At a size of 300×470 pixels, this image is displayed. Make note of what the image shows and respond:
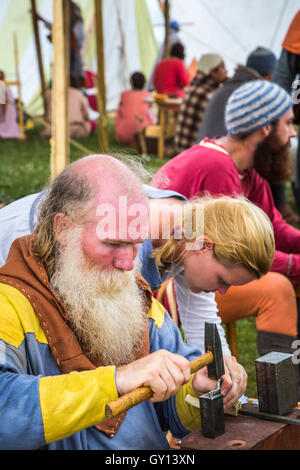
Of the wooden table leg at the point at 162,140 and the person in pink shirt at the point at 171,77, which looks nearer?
the wooden table leg at the point at 162,140

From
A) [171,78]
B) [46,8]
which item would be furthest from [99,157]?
[46,8]

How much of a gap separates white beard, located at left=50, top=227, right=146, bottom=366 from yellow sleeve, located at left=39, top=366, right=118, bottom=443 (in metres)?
0.28

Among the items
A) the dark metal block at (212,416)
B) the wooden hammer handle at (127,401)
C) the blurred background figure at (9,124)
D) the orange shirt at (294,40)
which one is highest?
the orange shirt at (294,40)

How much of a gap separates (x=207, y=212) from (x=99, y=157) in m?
0.48

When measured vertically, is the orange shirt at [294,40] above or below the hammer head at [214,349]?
above

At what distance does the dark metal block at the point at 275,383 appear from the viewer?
176 centimetres

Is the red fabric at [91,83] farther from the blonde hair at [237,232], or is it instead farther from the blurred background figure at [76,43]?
the blonde hair at [237,232]

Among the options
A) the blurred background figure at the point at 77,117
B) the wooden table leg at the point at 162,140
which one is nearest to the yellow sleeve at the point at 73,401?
the wooden table leg at the point at 162,140

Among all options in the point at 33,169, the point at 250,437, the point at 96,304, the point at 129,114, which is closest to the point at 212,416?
the point at 250,437

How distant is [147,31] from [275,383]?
14.0m

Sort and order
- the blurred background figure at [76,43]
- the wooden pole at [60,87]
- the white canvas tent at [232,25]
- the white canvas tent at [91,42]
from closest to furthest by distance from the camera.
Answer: the wooden pole at [60,87]
the white canvas tent at [232,25]
the blurred background figure at [76,43]
the white canvas tent at [91,42]

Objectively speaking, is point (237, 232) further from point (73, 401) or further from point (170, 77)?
point (170, 77)

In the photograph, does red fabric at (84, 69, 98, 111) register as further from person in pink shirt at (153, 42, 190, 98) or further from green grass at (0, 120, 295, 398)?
person in pink shirt at (153, 42, 190, 98)

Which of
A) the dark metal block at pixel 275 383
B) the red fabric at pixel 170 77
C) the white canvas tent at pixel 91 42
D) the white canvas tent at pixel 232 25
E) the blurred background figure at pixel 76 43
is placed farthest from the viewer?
the white canvas tent at pixel 91 42
